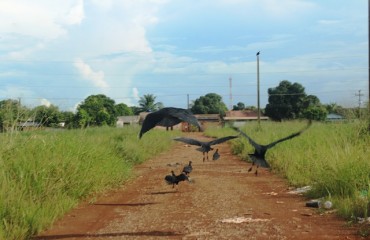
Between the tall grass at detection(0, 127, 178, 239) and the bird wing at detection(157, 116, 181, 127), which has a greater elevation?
the bird wing at detection(157, 116, 181, 127)

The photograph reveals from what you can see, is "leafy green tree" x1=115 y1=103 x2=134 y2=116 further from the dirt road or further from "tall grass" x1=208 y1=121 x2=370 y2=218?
the dirt road

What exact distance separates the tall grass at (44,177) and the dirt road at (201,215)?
261 mm

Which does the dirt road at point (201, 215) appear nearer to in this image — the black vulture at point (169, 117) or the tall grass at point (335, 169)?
the tall grass at point (335, 169)

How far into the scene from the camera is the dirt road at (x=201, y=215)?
574cm

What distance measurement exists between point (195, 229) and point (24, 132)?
3.81 m

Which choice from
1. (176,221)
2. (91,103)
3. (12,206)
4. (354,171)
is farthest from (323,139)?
(91,103)

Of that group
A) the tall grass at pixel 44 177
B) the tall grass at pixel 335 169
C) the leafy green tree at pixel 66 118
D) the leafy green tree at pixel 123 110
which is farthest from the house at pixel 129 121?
the tall grass at pixel 44 177

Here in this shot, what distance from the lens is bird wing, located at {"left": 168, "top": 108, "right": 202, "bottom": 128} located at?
101 inches

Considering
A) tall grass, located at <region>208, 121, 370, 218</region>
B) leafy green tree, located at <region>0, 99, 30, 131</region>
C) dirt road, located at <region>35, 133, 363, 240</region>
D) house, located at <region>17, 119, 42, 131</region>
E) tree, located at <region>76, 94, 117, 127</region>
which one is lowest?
dirt road, located at <region>35, 133, 363, 240</region>

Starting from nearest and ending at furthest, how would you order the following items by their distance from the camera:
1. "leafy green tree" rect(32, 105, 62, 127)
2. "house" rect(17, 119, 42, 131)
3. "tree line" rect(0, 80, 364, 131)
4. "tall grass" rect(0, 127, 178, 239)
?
1. "tall grass" rect(0, 127, 178, 239)
2. "tree line" rect(0, 80, 364, 131)
3. "house" rect(17, 119, 42, 131)
4. "leafy green tree" rect(32, 105, 62, 127)

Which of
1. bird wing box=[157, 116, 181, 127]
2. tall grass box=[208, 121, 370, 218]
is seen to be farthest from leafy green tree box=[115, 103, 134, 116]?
bird wing box=[157, 116, 181, 127]

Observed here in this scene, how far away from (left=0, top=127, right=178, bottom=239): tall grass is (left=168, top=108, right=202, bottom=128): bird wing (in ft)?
6.96

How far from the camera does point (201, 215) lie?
679cm

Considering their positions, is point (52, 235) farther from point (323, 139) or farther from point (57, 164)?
point (323, 139)
